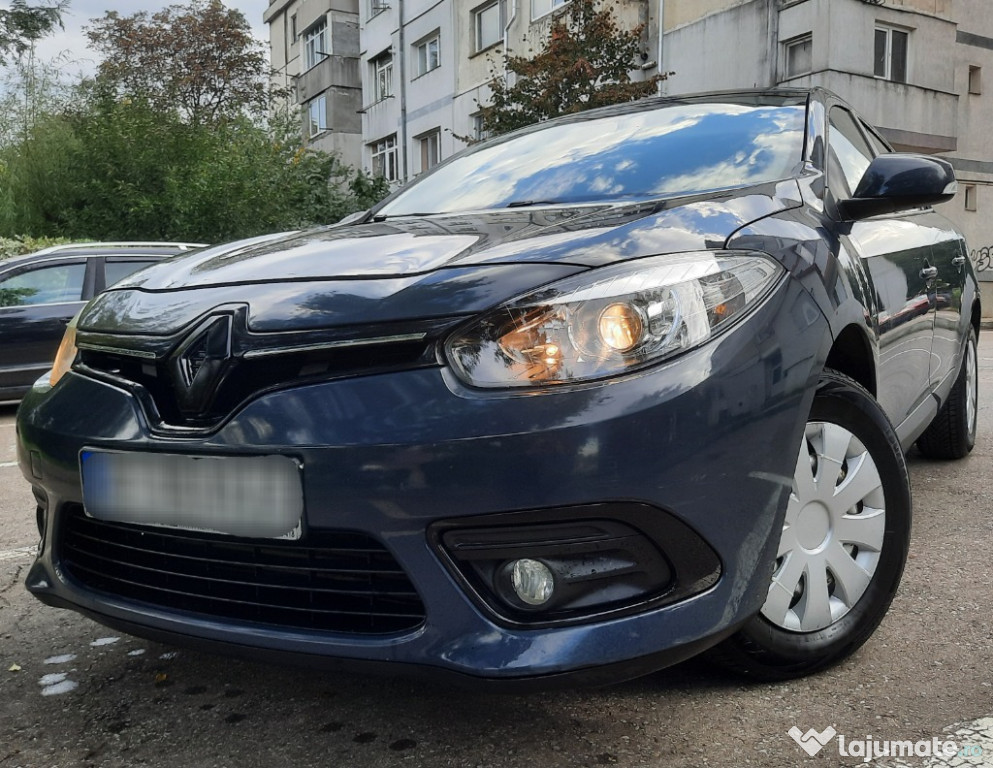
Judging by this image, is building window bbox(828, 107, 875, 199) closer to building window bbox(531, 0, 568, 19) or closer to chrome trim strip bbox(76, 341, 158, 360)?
chrome trim strip bbox(76, 341, 158, 360)

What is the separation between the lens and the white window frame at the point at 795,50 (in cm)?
1672

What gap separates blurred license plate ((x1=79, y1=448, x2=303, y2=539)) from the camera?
5.71ft

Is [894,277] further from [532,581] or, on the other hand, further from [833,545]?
[532,581]

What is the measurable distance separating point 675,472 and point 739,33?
17.5 metres

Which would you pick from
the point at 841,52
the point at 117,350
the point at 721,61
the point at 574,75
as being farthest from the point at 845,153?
the point at 721,61

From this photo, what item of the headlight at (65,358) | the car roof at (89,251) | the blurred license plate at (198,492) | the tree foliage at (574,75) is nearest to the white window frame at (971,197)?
the tree foliage at (574,75)

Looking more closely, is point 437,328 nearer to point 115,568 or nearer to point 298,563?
point 298,563

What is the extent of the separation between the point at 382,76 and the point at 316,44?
4573 millimetres

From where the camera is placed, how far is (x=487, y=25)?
22516 millimetres

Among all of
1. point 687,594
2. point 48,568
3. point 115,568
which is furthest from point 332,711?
point 687,594

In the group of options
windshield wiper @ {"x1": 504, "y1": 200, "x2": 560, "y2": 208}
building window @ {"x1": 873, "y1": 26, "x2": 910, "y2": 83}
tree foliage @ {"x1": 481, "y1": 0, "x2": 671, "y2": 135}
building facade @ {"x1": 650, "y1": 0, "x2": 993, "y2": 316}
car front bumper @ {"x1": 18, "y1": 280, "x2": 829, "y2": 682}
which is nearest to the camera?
car front bumper @ {"x1": 18, "y1": 280, "x2": 829, "y2": 682}

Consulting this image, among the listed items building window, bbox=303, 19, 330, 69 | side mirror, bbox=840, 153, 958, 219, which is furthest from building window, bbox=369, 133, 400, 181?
side mirror, bbox=840, 153, 958, 219

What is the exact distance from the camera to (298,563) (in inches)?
71.2

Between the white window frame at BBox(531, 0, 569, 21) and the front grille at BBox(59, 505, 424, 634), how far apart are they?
62.0 feet
